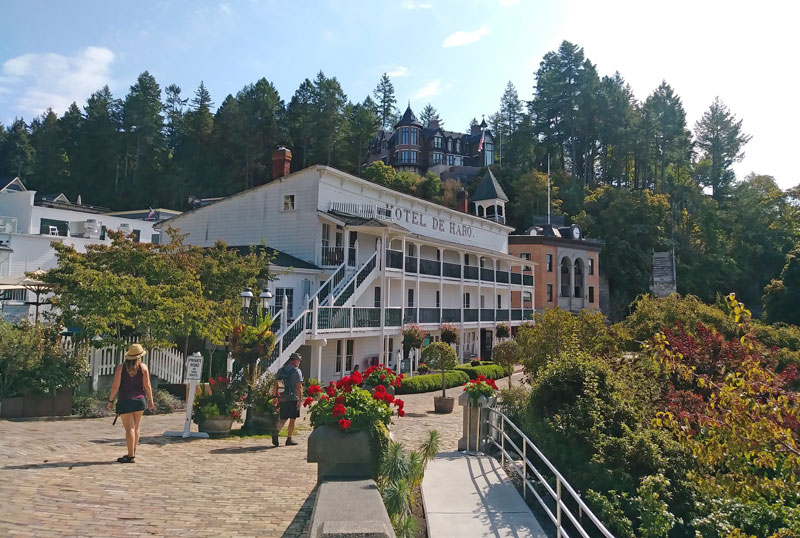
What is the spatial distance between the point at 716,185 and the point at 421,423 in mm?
79554

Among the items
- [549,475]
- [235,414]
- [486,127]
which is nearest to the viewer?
[549,475]

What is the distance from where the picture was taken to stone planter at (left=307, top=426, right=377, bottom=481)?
20.9 feet

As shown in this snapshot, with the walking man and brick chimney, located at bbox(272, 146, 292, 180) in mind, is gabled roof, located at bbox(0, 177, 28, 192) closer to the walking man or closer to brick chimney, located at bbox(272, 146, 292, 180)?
brick chimney, located at bbox(272, 146, 292, 180)

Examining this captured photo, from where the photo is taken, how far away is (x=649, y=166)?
264 ft

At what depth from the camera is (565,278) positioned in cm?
5444

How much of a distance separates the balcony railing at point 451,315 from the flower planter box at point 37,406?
2109 centimetres

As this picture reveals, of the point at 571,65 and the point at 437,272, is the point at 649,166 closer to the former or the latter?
the point at 571,65

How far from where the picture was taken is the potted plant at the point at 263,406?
11688 millimetres

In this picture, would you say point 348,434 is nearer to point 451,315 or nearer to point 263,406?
point 263,406

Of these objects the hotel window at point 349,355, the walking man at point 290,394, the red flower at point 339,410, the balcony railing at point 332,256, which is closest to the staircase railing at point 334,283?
the balcony railing at point 332,256

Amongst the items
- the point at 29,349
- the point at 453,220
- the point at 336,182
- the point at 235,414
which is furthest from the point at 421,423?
the point at 453,220

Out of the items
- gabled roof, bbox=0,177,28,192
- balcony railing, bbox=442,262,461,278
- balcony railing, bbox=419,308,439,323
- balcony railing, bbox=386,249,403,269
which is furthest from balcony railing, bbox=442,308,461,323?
gabled roof, bbox=0,177,28,192

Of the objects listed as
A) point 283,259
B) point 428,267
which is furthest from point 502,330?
point 283,259

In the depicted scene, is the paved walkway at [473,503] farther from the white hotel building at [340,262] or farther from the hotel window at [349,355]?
the hotel window at [349,355]
